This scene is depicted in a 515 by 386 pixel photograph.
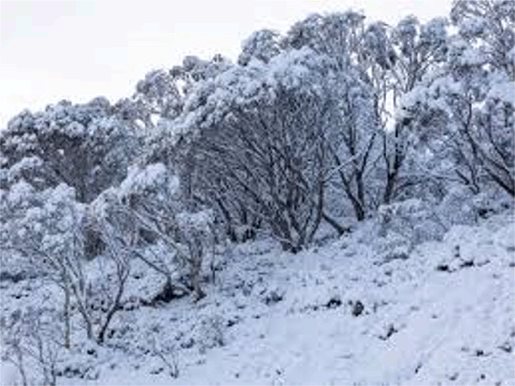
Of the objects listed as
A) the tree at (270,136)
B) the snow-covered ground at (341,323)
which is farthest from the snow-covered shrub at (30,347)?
the tree at (270,136)

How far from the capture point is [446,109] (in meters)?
25.8

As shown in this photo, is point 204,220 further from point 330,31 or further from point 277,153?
point 330,31

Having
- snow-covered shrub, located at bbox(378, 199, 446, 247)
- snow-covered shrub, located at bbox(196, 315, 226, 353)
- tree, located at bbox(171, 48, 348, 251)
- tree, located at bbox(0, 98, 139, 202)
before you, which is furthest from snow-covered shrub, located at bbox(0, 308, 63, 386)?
tree, located at bbox(0, 98, 139, 202)

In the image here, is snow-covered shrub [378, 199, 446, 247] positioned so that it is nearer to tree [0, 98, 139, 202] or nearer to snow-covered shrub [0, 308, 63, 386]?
snow-covered shrub [0, 308, 63, 386]

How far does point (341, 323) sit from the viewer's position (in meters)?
22.9

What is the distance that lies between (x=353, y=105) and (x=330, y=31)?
3.32 meters

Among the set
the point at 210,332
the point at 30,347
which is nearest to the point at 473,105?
the point at 210,332

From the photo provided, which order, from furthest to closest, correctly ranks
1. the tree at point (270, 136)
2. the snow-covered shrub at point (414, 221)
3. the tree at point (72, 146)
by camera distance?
the tree at point (72, 146), the tree at point (270, 136), the snow-covered shrub at point (414, 221)

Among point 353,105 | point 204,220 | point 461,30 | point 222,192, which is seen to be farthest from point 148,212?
point 461,30

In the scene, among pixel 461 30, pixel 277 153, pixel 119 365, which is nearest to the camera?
pixel 119 365

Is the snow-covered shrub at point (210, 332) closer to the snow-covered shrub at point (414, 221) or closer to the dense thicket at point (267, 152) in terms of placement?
the dense thicket at point (267, 152)

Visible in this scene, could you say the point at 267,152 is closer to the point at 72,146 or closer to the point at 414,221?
the point at 414,221

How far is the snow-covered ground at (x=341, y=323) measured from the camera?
1902cm

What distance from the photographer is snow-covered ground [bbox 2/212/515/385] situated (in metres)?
19.0
